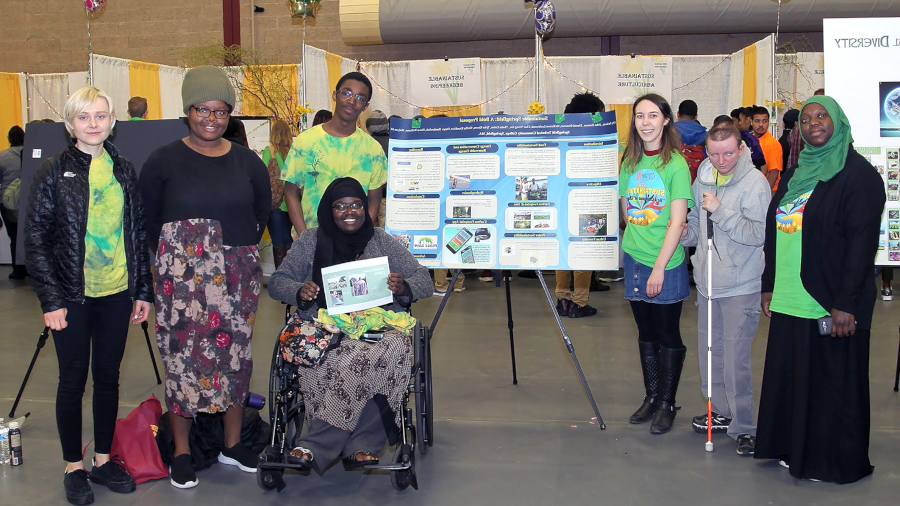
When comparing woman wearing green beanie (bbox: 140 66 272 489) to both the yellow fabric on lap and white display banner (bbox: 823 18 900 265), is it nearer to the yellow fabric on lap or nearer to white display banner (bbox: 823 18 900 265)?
the yellow fabric on lap

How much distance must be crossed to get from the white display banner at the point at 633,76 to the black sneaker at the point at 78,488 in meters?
7.99

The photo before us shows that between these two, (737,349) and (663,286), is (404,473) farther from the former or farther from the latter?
(737,349)

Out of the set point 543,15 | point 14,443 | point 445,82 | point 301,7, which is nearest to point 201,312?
point 14,443

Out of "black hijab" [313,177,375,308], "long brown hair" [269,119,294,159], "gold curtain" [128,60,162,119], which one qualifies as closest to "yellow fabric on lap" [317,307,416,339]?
"black hijab" [313,177,375,308]

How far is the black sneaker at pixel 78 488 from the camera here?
2963mm

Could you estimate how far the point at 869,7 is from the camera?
30.7 feet

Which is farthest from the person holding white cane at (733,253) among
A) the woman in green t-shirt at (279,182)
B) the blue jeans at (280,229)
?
the blue jeans at (280,229)

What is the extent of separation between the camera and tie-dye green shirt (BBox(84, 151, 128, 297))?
9.39 feet

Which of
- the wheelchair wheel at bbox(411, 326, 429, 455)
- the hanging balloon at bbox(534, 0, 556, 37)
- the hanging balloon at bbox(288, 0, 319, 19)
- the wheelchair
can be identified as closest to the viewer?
the wheelchair

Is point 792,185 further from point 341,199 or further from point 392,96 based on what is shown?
point 392,96

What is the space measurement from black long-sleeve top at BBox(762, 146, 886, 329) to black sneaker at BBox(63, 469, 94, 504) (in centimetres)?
287

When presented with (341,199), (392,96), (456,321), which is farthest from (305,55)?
(341,199)

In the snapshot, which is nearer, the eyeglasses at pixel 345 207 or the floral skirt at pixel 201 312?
the floral skirt at pixel 201 312

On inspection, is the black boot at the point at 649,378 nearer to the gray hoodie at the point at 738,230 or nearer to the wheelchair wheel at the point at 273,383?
the gray hoodie at the point at 738,230
